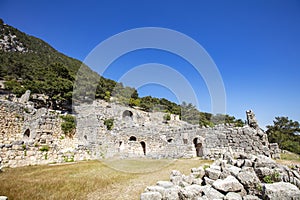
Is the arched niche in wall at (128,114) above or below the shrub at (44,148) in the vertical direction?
above

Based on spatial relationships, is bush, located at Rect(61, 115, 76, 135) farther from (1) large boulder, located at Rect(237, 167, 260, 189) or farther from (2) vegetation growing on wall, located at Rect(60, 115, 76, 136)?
(1) large boulder, located at Rect(237, 167, 260, 189)

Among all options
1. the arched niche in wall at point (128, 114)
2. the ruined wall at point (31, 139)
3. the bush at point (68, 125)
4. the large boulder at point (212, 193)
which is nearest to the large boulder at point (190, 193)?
the large boulder at point (212, 193)

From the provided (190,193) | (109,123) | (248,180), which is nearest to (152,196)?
(190,193)

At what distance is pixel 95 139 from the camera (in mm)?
14703

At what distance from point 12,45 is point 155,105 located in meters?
63.7

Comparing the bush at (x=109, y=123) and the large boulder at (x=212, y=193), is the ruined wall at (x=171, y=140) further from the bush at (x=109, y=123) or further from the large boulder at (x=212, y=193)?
the large boulder at (x=212, y=193)

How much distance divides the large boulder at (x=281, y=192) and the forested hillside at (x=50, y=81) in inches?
1296

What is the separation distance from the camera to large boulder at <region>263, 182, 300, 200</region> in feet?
8.51

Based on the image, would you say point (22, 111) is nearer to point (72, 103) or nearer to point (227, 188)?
point (227, 188)

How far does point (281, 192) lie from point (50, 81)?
35435mm

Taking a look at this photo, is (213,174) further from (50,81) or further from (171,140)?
(50,81)

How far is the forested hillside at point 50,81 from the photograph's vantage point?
30359mm

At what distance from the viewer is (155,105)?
2426 inches

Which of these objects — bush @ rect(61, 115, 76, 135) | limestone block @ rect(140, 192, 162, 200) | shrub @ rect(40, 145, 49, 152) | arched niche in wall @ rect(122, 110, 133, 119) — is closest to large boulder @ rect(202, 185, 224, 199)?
limestone block @ rect(140, 192, 162, 200)
